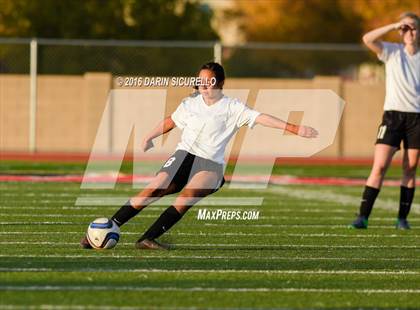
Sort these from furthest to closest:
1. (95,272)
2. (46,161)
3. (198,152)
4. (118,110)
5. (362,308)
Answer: (118,110)
(46,161)
(198,152)
(95,272)
(362,308)

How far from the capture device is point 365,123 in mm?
27094

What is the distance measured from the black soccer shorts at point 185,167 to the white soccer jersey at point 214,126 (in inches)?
1.9

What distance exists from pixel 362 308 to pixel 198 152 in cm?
310

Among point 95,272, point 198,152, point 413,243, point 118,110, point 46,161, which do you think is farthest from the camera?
point 118,110

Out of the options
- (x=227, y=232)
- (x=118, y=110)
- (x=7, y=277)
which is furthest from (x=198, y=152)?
(x=118, y=110)

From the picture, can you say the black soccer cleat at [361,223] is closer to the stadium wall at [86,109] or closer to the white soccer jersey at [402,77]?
the white soccer jersey at [402,77]

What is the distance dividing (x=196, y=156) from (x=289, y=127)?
93 cm

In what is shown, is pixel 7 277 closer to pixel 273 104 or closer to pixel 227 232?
pixel 227 232

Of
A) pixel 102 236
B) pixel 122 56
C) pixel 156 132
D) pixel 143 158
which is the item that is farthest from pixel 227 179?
pixel 102 236

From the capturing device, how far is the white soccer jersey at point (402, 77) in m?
12.2

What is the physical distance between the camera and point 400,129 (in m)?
12.2
